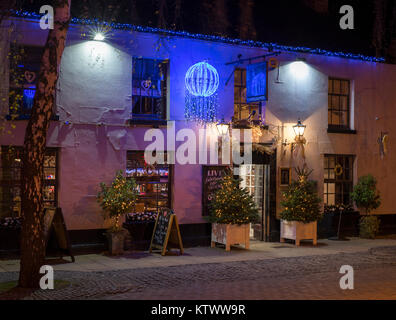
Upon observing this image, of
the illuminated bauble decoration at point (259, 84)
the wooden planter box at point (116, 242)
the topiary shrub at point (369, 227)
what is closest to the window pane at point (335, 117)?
the topiary shrub at point (369, 227)

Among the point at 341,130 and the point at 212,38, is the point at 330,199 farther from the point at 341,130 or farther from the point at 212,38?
the point at 212,38

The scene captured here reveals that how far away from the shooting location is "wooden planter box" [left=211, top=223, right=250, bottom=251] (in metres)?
14.4

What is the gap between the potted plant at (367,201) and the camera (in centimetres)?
1720

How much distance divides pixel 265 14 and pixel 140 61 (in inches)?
196

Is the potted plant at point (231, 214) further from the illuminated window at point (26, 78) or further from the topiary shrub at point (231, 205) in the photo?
the illuminated window at point (26, 78)

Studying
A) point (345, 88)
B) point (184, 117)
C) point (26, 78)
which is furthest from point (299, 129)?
point (26, 78)

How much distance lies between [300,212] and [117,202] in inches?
216

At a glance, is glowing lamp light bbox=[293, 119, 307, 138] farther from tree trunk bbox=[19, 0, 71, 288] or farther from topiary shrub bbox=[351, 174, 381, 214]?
tree trunk bbox=[19, 0, 71, 288]

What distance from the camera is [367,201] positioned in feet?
56.4

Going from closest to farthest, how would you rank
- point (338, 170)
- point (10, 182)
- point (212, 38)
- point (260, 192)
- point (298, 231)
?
point (10, 182), point (212, 38), point (298, 231), point (260, 192), point (338, 170)

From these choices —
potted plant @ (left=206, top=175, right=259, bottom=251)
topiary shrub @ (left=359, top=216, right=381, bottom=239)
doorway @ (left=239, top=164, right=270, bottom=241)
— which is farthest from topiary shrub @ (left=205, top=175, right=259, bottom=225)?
topiary shrub @ (left=359, top=216, right=381, bottom=239)

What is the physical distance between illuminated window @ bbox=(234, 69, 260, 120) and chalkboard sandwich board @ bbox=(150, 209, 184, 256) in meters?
3.99

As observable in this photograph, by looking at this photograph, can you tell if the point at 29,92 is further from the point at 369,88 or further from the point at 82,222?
the point at 369,88

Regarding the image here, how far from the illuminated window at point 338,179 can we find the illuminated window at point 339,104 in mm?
1099
